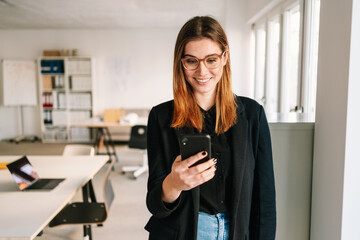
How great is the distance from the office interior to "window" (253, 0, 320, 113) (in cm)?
17

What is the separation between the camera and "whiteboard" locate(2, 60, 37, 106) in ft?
24.5

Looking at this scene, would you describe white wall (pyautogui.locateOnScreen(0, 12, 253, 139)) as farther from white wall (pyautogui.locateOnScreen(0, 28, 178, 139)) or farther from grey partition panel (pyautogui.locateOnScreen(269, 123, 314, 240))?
grey partition panel (pyautogui.locateOnScreen(269, 123, 314, 240))

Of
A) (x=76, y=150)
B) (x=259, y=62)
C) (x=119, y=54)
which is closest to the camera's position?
(x=76, y=150)

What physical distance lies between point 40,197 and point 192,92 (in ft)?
4.74

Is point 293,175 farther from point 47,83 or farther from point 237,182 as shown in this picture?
point 47,83

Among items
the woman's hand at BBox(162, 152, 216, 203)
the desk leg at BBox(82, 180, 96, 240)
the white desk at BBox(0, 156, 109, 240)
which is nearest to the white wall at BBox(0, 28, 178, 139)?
the white desk at BBox(0, 156, 109, 240)

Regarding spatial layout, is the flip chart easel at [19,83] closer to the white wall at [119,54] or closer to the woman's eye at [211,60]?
the white wall at [119,54]

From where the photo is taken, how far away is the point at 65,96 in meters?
7.37

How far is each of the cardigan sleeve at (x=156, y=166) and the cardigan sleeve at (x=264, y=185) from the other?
32 centimetres

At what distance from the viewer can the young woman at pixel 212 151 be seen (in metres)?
0.98

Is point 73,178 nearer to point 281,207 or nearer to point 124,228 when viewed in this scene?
point 124,228

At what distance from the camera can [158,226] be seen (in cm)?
105

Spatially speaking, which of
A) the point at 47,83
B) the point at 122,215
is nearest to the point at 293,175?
the point at 122,215

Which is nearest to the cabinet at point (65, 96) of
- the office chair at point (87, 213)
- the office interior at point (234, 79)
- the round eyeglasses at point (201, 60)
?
the office interior at point (234, 79)
